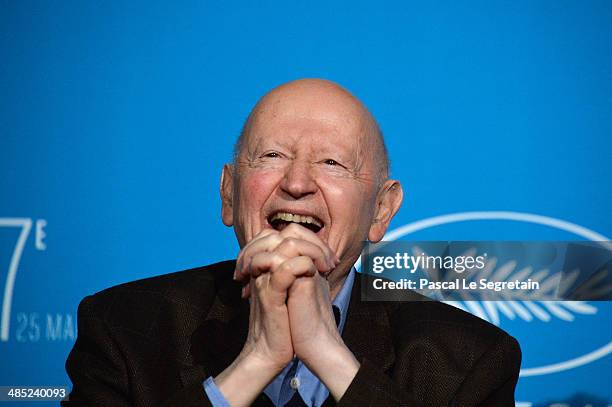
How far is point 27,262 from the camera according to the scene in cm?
262

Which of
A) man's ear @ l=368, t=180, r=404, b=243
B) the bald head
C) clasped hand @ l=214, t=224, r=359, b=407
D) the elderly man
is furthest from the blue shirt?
the bald head

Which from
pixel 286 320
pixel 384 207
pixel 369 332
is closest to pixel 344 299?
pixel 369 332

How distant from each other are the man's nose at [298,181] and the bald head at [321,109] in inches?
5.5

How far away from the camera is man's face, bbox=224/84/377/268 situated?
1769mm

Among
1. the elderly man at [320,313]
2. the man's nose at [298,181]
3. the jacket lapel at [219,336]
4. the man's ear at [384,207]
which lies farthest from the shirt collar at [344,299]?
the man's nose at [298,181]

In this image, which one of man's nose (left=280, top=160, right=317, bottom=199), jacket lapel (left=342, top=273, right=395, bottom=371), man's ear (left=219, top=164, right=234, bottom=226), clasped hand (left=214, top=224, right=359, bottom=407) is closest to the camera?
clasped hand (left=214, top=224, right=359, bottom=407)

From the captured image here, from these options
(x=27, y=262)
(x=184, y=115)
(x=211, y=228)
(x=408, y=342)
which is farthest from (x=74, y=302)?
(x=408, y=342)

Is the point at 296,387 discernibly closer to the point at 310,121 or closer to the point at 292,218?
the point at 292,218

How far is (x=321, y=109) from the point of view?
186cm

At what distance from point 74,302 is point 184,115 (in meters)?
0.75

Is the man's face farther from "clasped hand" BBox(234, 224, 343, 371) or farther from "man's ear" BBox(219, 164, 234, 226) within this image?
"clasped hand" BBox(234, 224, 343, 371)

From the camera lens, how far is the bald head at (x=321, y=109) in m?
1.86

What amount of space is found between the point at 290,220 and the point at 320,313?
0.94 feet

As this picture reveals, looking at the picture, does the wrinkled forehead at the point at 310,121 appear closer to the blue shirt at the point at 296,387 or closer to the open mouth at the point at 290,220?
the open mouth at the point at 290,220
